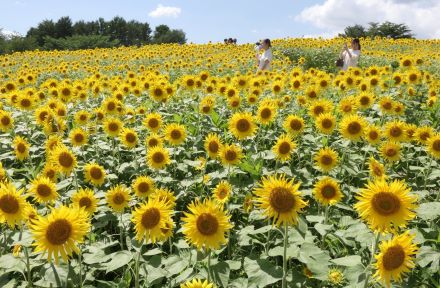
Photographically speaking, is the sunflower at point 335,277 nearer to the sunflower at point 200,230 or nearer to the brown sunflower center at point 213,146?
the sunflower at point 200,230

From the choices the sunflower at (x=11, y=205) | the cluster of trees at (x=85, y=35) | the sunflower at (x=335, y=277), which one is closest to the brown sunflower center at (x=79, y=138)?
the sunflower at (x=11, y=205)

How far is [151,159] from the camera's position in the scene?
4691 mm

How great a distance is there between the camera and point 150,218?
9.93 feet

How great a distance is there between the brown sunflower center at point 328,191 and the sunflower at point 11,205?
249 cm

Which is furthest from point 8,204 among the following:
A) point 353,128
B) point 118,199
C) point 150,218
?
point 353,128

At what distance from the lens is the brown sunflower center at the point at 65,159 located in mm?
4379

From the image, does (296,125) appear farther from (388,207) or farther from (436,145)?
(388,207)

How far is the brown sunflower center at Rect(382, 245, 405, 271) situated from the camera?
2535mm

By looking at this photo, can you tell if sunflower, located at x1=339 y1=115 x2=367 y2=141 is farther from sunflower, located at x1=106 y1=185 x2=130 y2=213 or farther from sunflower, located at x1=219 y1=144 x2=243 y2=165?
sunflower, located at x1=106 y1=185 x2=130 y2=213

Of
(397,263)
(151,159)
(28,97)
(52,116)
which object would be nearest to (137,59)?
(28,97)

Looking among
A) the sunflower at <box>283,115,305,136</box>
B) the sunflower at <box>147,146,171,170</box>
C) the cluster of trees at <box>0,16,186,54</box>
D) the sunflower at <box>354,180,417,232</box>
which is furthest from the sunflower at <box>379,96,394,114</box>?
the cluster of trees at <box>0,16,186,54</box>

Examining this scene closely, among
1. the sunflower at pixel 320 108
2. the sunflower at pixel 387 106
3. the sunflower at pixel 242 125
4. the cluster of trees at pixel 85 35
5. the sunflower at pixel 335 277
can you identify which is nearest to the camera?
the sunflower at pixel 335 277

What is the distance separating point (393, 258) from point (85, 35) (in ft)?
171

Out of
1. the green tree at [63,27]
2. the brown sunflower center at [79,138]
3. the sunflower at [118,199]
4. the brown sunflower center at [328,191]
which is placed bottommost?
the sunflower at [118,199]
